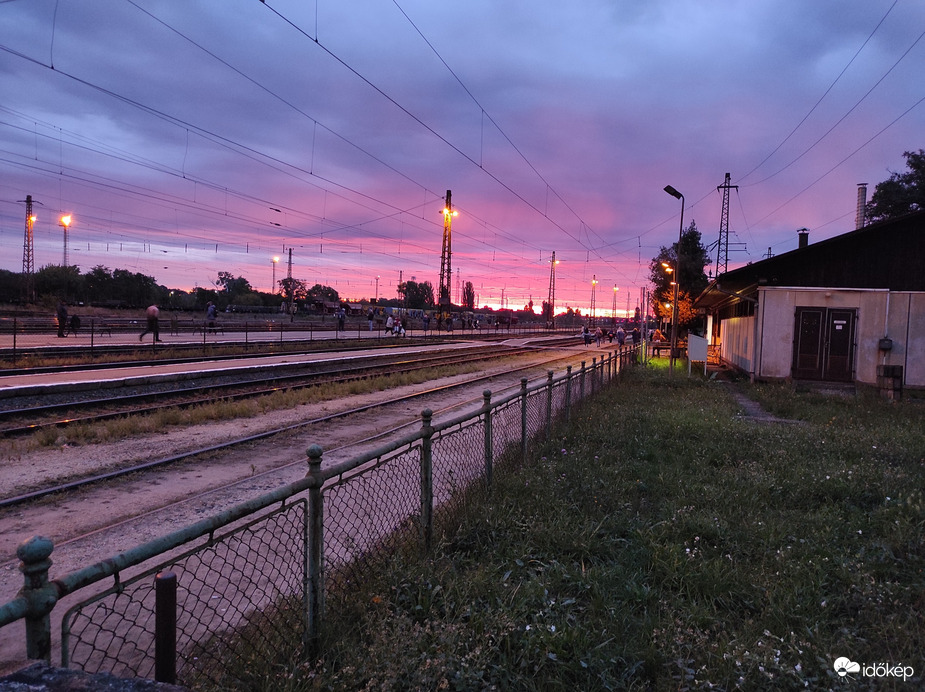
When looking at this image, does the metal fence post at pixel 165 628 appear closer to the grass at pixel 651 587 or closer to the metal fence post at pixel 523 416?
the grass at pixel 651 587

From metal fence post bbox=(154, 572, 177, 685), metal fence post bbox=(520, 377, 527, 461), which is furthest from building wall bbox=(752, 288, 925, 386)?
metal fence post bbox=(154, 572, 177, 685)

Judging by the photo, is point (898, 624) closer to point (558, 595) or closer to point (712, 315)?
point (558, 595)

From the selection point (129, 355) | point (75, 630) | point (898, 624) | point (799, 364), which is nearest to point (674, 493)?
point (898, 624)

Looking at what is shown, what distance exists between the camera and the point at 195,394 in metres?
14.1

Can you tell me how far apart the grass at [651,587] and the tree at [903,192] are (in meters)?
44.7

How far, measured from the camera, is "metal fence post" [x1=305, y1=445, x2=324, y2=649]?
295 centimetres

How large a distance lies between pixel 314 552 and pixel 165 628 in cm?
102

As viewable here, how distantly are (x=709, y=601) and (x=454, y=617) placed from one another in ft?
6.03

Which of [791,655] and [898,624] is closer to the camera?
[791,655]

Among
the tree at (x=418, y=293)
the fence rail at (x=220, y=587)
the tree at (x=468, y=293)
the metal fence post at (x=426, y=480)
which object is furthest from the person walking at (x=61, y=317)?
the tree at (x=468, y=293)

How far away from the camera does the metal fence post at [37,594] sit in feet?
5.35

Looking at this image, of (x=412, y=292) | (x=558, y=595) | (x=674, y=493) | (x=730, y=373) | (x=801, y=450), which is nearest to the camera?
(x=558, y=595)

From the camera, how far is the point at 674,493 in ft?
19.8

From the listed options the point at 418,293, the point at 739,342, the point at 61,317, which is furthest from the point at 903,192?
the point at 418,293
